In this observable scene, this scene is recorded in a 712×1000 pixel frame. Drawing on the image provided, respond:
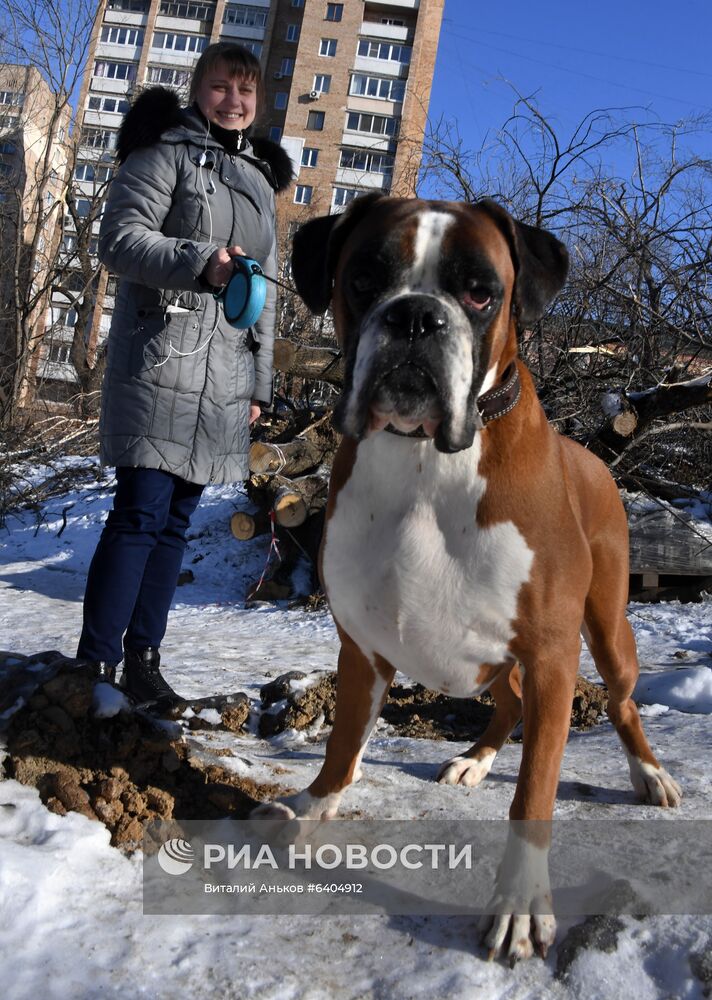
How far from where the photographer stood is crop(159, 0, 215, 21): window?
39406 millimetres

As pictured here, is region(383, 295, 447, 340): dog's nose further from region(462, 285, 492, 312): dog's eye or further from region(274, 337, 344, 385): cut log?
region(274, 337, 344, 385): cut log

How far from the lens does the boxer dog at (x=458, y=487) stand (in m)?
1.75

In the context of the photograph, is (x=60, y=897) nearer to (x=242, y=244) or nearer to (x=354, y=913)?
(x=354, y=913)

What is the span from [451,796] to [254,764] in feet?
1.99

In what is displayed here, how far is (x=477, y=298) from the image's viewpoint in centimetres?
186

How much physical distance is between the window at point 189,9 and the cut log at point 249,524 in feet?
134

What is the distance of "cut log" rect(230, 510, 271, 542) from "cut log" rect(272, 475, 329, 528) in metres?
0.45

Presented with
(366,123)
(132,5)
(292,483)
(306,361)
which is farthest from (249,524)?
(132,5)

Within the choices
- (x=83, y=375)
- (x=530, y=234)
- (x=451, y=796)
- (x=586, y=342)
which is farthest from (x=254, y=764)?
(x=83, y=375)

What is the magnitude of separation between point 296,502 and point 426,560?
4219 millimetres

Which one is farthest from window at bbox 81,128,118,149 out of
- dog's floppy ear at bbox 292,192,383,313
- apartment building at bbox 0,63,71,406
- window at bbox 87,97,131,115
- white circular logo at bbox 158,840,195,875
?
window at bbox 87,97,131,115

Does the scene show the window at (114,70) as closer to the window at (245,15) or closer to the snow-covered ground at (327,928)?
the window at (245,15)

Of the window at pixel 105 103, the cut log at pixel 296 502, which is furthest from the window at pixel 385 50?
the cut log at pixel 296 502

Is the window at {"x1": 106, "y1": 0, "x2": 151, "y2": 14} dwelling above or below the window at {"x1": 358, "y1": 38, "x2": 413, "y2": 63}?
above
